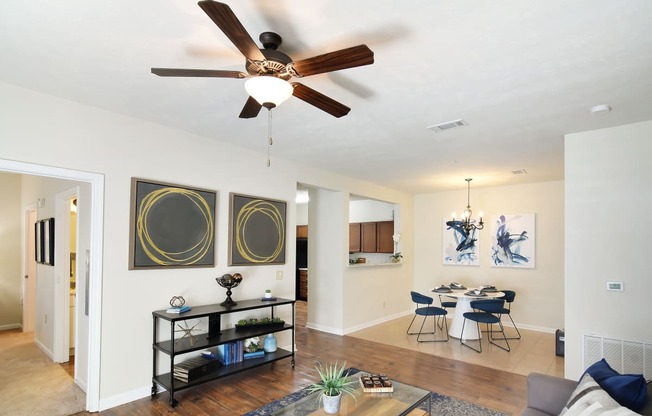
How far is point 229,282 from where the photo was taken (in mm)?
3850

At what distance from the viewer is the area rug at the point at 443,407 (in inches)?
123

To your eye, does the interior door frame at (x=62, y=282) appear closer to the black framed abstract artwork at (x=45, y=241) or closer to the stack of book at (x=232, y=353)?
the black framed abstract artwork at (x=45, y=241)

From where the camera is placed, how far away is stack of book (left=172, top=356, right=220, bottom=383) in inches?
132

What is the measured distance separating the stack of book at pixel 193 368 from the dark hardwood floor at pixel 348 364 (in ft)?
0.65

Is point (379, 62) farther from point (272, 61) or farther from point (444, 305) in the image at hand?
point (444, 305)

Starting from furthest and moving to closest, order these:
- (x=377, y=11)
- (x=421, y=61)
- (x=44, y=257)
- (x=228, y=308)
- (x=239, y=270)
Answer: (x=44, y=257) < (x=239, y=270) < (x=228, y=308) < (x=421, y=61) < (x=377, y=11)

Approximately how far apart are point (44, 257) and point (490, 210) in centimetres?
726

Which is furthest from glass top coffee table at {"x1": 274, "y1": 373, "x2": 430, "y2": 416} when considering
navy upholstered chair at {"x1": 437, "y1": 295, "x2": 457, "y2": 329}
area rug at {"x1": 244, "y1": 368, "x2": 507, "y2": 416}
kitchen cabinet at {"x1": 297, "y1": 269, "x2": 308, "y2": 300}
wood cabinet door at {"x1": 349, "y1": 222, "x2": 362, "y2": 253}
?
kitchen cabinet at {"x1": 297, "y1": 269, "x2": 308, "y2": 300}

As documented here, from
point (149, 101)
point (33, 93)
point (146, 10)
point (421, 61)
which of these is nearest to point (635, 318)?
point (421, 61)

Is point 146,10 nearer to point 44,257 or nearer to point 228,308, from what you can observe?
point 228,308

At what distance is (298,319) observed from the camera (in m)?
6.97

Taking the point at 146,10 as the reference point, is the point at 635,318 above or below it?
below

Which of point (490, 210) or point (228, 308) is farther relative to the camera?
point (490, 210)

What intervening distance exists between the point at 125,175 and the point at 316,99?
2.15 meters
